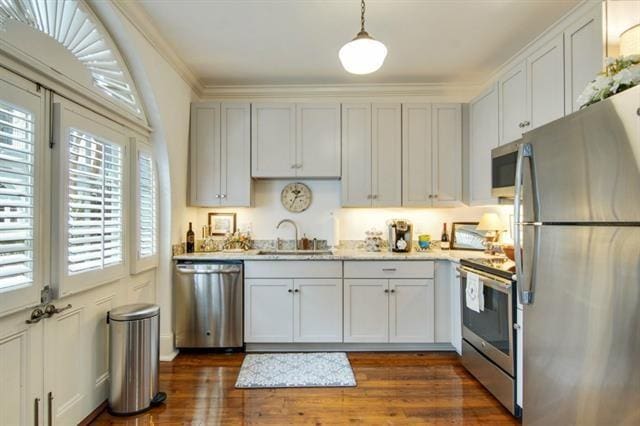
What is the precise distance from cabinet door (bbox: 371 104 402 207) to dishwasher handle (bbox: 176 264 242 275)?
5.41 ft

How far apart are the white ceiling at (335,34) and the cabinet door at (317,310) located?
7.04 feet

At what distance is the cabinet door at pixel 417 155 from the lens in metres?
3.48

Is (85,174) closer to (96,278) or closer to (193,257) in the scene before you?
(96,278)

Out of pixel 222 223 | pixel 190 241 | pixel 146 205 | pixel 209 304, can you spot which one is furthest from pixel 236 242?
pixel 146 205

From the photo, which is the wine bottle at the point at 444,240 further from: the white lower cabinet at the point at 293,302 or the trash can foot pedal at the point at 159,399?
the trash can foot pedal at the point at 159,399

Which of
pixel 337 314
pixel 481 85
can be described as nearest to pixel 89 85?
pixel 337 314

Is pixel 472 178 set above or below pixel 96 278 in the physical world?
above

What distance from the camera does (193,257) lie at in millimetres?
3100

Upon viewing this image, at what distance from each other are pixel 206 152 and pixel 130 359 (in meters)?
2.10

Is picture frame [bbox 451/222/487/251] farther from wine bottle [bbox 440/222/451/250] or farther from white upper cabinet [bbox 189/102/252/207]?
white upper cabinet [bbox 189/102/252/207]

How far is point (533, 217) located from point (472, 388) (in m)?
1.70

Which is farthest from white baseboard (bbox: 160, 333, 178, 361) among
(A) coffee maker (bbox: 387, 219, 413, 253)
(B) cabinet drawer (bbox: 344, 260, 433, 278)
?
(A) coffee maker (bbox: 387, 219, 413, 253)

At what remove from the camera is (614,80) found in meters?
1.25

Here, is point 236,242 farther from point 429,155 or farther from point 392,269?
point 429,155
